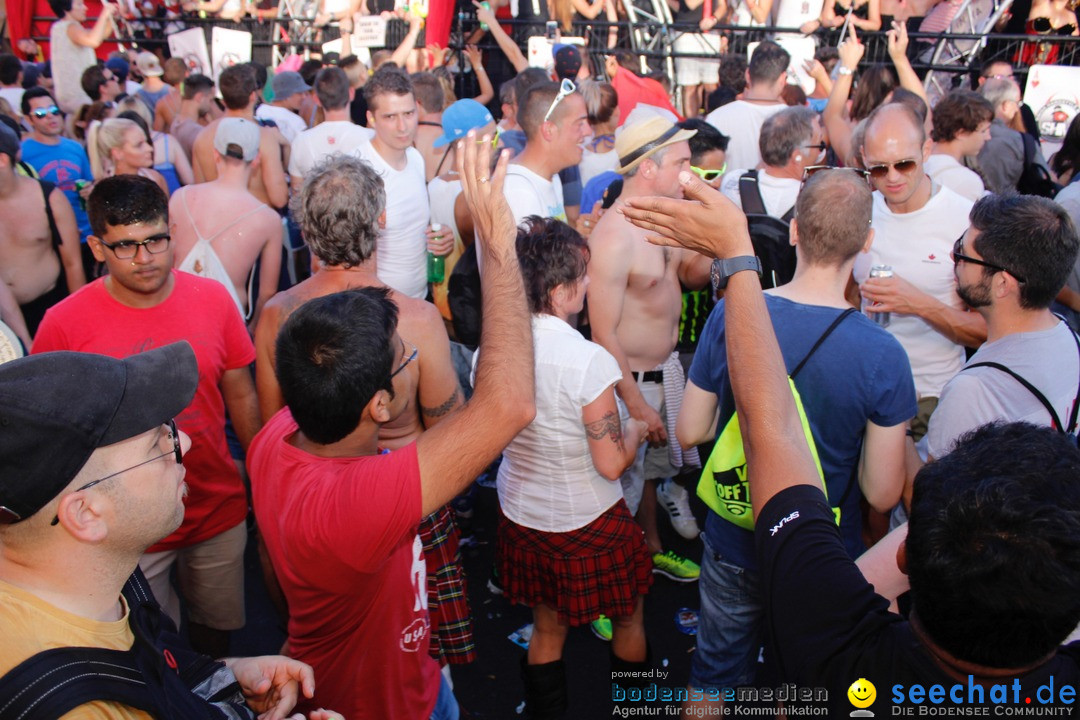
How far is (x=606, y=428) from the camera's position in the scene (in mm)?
2912

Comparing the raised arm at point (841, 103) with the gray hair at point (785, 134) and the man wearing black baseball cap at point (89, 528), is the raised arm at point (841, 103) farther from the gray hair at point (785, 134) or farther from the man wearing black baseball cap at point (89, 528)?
the man wearing black baseball cap at point (89, 528)

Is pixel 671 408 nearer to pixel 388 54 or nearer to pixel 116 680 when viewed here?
pixel 116 680

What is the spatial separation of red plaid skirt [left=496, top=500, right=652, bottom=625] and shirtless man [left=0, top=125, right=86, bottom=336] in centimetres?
334

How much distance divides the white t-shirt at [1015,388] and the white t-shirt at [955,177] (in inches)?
79.6

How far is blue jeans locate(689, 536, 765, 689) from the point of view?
9.03 ft

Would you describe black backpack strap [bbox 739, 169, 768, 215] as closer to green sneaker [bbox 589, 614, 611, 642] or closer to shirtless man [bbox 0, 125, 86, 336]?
green sneaker [bbox 589, 614, 611, 642]

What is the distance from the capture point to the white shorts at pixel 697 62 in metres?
9.85

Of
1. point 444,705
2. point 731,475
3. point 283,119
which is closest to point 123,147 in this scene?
point 283,119

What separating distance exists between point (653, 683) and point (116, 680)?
8.47 feet

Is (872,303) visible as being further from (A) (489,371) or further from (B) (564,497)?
(A) (489,371)

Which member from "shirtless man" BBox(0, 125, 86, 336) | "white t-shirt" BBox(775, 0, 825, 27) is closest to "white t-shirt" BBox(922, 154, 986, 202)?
"shirtless man" BBox(0, 125, 86, 336)

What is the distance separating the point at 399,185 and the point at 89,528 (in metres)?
3.67

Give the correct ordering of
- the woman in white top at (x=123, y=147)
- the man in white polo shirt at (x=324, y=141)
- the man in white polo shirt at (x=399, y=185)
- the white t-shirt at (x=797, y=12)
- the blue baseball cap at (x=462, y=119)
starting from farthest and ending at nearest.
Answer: the white t-shirt at (x=797, y=12), the man in white polo shirt at (x=324, y=141), the blue baseball cap at (x=462, y=119), the woman in white top at (x=123, y=147), the man in white polo shirt at (x=399, y=185)

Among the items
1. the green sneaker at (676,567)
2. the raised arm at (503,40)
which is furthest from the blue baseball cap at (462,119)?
the raised arm at (503,40)
